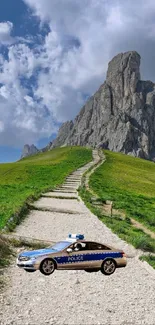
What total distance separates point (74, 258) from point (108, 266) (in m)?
0.84

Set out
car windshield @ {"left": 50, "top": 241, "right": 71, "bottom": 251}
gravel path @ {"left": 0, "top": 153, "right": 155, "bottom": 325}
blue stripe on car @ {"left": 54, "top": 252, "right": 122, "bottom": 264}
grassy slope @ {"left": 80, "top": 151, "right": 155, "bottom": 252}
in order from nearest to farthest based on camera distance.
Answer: blue stripe on car @ {"left": 54, "top": 252, "right": 122, "bottom": 264}, car windshield @ {"left": 50, "top": 241, "right": 71, "bottom": 251}, gravel path @ {"left": 0, "top": 153, "right": 155, "bottom": 325}, grassy slope @ {"left": 80, "top": 151, "right": 155, "bottom": 252}

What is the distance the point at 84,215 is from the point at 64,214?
1860mm

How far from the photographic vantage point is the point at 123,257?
27.4ft

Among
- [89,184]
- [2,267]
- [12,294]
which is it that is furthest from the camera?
[89,184]

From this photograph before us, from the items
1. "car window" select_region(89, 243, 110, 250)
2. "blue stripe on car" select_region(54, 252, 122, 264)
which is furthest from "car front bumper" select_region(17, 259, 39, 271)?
"car window" select_region(89, 243, 110, 250)

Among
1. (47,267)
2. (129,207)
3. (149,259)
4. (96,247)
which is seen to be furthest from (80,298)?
(129,207)

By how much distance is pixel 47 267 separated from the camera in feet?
24.7

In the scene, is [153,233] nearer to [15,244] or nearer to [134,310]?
[15,244]

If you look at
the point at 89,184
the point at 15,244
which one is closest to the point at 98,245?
the point at 15,244

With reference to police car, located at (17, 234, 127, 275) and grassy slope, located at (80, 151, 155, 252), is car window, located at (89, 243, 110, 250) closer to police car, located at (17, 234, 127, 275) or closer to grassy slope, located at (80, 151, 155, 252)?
police car, located at (17, 234, 127, 275)

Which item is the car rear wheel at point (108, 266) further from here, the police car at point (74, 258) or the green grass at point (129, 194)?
the green grass at point (129, 194)

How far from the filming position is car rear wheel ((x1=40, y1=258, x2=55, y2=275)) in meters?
7.52

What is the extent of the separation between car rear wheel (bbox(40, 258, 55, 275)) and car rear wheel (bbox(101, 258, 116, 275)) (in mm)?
1095

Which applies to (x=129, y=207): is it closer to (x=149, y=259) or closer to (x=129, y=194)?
(x=129, y=194)
